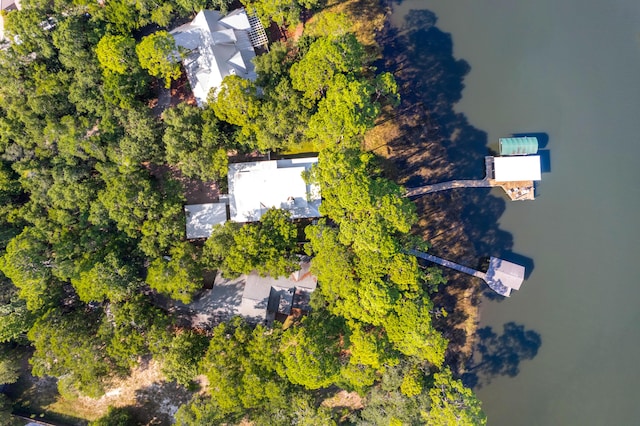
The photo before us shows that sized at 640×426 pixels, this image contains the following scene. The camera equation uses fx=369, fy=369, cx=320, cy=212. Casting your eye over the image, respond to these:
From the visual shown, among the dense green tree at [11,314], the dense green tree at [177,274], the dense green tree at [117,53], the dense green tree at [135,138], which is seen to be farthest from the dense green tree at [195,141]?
the dense green tree at [11,314]

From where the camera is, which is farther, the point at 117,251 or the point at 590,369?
the point at 590,369

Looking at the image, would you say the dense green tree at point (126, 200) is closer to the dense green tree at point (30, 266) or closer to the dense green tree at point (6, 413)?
the dense green tree at point (30, 266)

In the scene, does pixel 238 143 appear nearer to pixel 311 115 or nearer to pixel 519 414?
pixel 311 115

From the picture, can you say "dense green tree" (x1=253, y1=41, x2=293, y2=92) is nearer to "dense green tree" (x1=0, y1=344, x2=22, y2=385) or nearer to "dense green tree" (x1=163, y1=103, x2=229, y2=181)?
"dense green tree" (x1=163, y1=103, x2=229, y2=181)

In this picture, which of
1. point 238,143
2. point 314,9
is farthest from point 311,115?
point 314,9

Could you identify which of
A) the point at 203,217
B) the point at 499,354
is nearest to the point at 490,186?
the point at 499,354

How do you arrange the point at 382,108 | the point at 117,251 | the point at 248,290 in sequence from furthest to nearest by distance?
1. the point at 382,108
2. the point at 248,290
3. the point at 117,251
